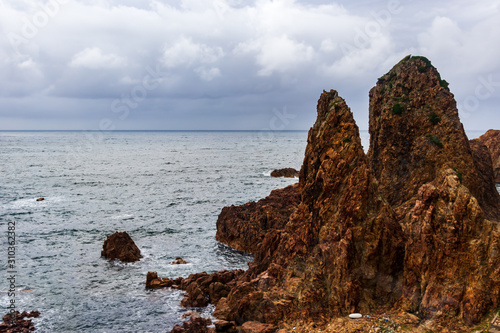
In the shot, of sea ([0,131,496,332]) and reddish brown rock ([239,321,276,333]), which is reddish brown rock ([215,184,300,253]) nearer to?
sea ([0,131,496,332])

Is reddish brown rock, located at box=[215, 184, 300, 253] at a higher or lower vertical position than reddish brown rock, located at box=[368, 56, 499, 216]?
lower

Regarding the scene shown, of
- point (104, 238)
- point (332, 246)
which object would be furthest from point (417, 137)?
point (104, 238)

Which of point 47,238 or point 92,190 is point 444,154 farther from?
point 92,190

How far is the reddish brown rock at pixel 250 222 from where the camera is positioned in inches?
1678

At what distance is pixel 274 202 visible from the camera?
50.1 m

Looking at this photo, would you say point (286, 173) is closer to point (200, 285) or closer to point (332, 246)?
point (200, 285)

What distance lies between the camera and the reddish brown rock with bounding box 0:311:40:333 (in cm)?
2511

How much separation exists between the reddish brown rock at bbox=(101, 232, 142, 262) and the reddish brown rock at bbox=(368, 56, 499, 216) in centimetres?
2354

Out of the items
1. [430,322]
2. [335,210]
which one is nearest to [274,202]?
[335,210]

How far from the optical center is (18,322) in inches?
1023

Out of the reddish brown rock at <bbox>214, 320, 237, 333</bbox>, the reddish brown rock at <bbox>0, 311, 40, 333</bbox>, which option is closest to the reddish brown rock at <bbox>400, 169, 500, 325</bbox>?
the reddish brown rock at <bbox>214, 320, 237, 333</bbox>

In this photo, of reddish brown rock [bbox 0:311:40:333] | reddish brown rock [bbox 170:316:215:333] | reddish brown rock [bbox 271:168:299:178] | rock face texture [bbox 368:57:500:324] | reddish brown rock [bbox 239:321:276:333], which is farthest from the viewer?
reddish brown rock [bbox 271:168:299:178]

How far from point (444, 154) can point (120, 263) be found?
95.1 ft

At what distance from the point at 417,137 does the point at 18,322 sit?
97.9 ft
